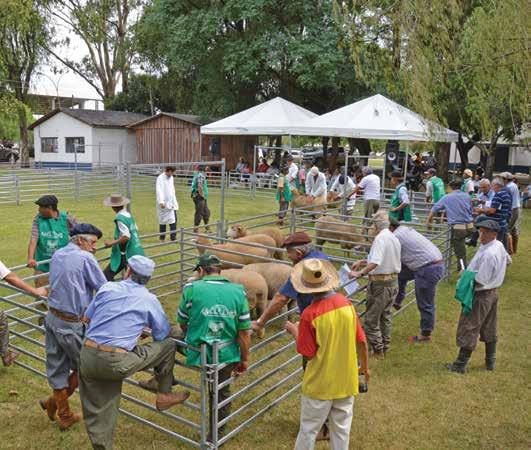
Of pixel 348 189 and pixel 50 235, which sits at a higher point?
pixel 348 189

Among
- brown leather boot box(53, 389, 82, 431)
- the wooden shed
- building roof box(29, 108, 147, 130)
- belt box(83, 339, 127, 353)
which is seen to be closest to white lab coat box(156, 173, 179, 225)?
brown leather boot box(53, 389, 82, 431)


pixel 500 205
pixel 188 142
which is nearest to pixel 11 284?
pixel 500 205

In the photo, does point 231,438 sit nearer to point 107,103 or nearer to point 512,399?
point 512,399

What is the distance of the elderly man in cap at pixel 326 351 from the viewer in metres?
3.80

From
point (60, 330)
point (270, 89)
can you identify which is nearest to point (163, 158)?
point (270, 89)

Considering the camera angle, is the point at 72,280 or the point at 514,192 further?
the point at 514,192

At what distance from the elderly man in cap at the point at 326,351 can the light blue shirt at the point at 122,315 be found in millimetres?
1222

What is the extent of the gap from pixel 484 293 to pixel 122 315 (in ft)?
13.7

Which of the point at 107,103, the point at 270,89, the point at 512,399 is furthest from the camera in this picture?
the point at 107,103

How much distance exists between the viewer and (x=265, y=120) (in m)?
18.7

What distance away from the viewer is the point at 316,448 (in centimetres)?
477

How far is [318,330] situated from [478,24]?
247 inches

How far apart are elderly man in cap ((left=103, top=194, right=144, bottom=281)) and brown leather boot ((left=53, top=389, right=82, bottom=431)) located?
2.76 metres

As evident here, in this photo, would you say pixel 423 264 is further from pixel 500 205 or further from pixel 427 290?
pixel 500 205
